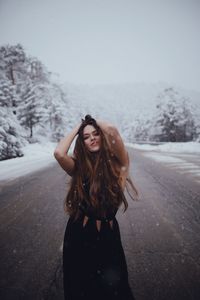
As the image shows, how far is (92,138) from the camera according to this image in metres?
2.00

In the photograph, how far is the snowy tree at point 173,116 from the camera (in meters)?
39.2

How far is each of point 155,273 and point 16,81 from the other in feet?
104

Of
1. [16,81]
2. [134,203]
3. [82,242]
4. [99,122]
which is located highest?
[16,81]

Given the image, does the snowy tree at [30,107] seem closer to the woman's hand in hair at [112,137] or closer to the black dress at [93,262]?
the woman's hand in hair at [112,137]

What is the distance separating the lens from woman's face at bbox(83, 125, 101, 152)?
6.57 feet

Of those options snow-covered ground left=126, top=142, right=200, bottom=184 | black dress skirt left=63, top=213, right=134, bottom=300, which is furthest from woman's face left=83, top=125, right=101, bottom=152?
snow-covered ground left=126, top=142, right=200, bottom=184

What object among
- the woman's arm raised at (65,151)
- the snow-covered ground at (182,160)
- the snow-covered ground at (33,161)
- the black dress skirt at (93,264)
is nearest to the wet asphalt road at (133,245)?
the black dress skirt at (93,264)

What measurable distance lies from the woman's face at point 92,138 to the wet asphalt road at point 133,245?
1881mm

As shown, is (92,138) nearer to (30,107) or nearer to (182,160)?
(182,160)

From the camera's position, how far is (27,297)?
2.37 meters

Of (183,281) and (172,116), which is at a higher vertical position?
(172,116)

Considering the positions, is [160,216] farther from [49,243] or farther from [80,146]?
[80,146]

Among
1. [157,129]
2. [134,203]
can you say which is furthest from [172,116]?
[134,203]

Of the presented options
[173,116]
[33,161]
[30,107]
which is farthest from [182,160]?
[173,116]
